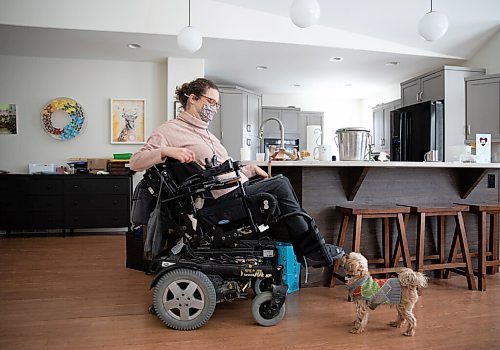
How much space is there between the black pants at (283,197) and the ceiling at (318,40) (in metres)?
3.20

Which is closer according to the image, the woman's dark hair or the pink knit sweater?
the pink knit sweater

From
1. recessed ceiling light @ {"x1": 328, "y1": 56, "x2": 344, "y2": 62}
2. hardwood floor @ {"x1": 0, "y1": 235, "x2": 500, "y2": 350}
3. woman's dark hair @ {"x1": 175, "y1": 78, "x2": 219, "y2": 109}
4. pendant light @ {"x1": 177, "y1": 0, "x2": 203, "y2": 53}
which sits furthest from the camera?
recessed ceiling light @ {"x1": 328, "y1": 56, "x2": 344, "y2": 62}

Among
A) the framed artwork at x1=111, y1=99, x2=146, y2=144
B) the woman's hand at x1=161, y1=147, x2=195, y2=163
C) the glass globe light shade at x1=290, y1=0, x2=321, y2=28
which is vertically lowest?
the woman's hand at x1=161, y1=147, x2=195, y2=163

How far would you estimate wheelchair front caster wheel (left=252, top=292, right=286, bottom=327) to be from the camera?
2.25m

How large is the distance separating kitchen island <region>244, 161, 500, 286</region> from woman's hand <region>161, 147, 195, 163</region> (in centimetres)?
76

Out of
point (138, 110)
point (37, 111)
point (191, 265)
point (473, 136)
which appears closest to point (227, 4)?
point (138, 110)

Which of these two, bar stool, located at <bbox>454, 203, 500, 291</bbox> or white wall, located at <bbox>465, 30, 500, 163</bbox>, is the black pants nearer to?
bar stool, located at <bbox>454, 203, 500, 291</bbox>

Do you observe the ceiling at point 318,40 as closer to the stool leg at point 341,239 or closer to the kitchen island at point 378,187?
the kitchen island at point 378,187

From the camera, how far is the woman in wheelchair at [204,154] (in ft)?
7.34

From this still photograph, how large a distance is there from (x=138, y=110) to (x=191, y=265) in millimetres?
4243

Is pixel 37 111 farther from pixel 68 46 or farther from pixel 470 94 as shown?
pixel 470 94

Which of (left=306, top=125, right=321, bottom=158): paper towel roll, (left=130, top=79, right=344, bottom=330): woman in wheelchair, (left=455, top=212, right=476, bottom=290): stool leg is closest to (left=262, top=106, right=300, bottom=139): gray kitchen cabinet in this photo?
(left=306, top=125, right=321, bottom=158): paper towel roll

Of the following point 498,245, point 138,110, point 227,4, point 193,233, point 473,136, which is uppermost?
point 227,4

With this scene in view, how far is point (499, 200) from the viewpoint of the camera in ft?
11.3
